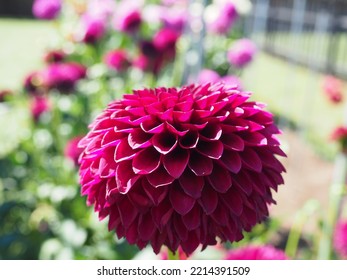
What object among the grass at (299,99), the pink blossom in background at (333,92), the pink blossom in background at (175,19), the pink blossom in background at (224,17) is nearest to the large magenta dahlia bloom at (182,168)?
the pink blossom in background at (175,19)

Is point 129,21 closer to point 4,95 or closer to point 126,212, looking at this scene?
point 4,95

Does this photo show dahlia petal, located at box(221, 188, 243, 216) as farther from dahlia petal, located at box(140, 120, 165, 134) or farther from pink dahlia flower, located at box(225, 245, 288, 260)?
pink dahlia flower, located at box(225, 245, 288, 260)

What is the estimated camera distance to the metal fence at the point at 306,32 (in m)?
4.81

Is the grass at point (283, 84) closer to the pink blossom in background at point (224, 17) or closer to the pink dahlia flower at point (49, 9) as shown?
the pink dahlia flower at point (49, 9)

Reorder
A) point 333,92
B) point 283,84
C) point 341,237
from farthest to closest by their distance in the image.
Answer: point 283,84 < point 333,92 < point 341,237

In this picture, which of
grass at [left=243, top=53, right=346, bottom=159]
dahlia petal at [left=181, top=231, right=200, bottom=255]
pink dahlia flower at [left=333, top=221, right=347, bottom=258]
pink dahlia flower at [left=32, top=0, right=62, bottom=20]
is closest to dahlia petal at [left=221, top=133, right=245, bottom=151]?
dahlia petal at [left=181, top=231, right=200, bottom=255]

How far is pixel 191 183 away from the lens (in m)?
0.54

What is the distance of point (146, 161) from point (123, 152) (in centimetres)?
3

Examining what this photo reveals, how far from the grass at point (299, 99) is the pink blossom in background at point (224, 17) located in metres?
0.90

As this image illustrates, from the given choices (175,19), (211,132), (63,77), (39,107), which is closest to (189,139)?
(211,132)

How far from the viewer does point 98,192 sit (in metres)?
0.58

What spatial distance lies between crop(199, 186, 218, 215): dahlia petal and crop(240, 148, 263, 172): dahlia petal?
0.05m

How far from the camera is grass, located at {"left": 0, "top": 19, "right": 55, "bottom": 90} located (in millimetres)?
5769

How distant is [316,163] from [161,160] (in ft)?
9.40
